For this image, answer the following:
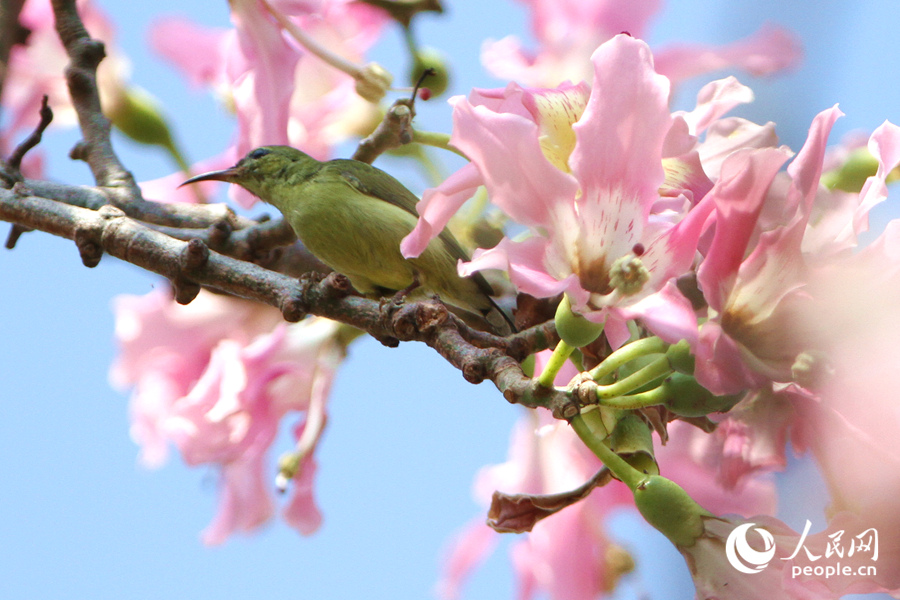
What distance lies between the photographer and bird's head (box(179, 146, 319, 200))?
1.65m

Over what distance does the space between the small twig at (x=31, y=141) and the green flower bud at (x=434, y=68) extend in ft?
2.14

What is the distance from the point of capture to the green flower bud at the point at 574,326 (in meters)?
0.77

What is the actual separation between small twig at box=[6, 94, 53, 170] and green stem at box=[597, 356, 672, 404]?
115cm

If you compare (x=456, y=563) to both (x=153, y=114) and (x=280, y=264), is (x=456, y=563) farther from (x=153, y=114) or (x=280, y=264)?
(x=153, y=114)

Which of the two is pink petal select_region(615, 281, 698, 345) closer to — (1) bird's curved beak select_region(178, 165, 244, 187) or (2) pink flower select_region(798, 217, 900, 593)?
(2) pink flower select_region(798, 217, 900, 593)

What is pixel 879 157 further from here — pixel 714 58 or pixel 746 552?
pixel 714 58

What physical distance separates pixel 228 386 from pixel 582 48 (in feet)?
2.69

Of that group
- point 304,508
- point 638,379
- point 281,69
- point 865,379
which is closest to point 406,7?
point 281,69

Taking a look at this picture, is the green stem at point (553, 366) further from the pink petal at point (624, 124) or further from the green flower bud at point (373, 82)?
the green flower bud at point (373, 82)

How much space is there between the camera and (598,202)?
78 cm

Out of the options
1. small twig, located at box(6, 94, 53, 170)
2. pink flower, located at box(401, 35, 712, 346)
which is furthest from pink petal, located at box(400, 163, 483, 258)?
small twig, located at box(6, 94, 53, 170)

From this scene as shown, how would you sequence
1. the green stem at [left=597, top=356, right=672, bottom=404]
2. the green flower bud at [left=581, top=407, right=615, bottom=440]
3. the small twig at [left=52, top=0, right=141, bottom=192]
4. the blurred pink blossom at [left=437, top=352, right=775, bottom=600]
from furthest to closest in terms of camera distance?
the small twig at [left=52, top=0, right=141, bottom=192] < the blurred pink blossom at [left=437, top=352, right=775, bottom=600] < the green flower bud at [left=581, top=407, right=615, bottom=440] < the green stem at [left=597, top=356, right=672, bottom=404]

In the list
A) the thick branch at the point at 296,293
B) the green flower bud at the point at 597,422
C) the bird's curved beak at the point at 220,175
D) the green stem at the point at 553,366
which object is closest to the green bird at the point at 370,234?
the bird's curved beak at the point at 220,175

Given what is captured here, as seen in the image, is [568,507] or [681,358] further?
[568,507]
